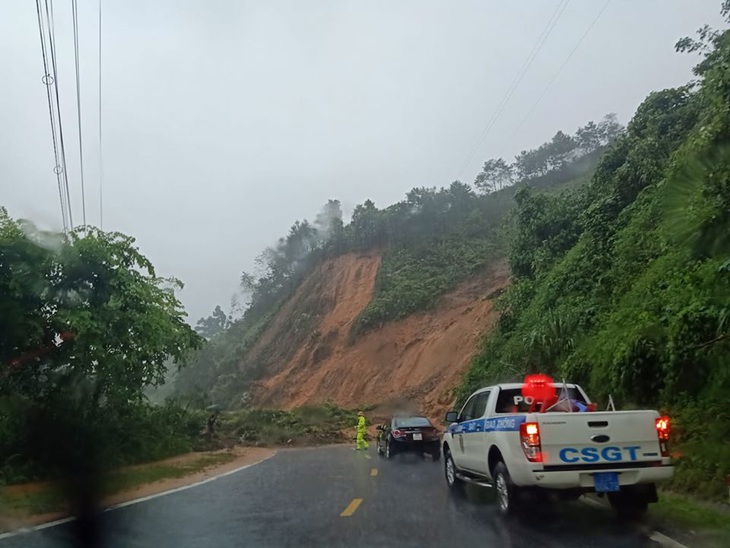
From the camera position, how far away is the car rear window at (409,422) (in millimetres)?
22156

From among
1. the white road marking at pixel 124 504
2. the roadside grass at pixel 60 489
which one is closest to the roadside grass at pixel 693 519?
the white road marking at pixel 124 504

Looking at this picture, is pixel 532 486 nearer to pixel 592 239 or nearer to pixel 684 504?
pixel 684 504

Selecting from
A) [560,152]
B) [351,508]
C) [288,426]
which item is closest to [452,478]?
[351,508]

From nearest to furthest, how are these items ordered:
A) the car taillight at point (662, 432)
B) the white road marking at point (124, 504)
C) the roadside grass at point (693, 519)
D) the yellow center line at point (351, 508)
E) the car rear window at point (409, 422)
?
the roadside grass at point (693, 519) → the car taillight at point (662, 432) → the white road marking at point (124, 504) → the yellow center line at point (351, 508) → the car rear window at point (409, 422)

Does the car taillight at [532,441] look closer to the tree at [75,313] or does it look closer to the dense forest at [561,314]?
the dense forest at [561,314]

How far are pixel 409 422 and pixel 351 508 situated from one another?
1168 cm

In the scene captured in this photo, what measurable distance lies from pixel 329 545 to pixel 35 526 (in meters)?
4.93

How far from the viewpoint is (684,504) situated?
9945 mm

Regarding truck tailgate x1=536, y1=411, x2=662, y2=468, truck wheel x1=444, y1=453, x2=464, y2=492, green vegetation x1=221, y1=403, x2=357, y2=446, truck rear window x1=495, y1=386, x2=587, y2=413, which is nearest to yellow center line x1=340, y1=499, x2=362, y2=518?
truck wheel x1=444, y1=453, x2=464, y2=492

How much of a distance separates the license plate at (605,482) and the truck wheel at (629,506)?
2.30 feet

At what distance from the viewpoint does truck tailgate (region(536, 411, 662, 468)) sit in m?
8.66

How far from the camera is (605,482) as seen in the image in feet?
28.4

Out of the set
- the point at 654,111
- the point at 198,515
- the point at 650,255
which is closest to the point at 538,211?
the point at 654,111

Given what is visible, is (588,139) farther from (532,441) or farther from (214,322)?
(532,441)
